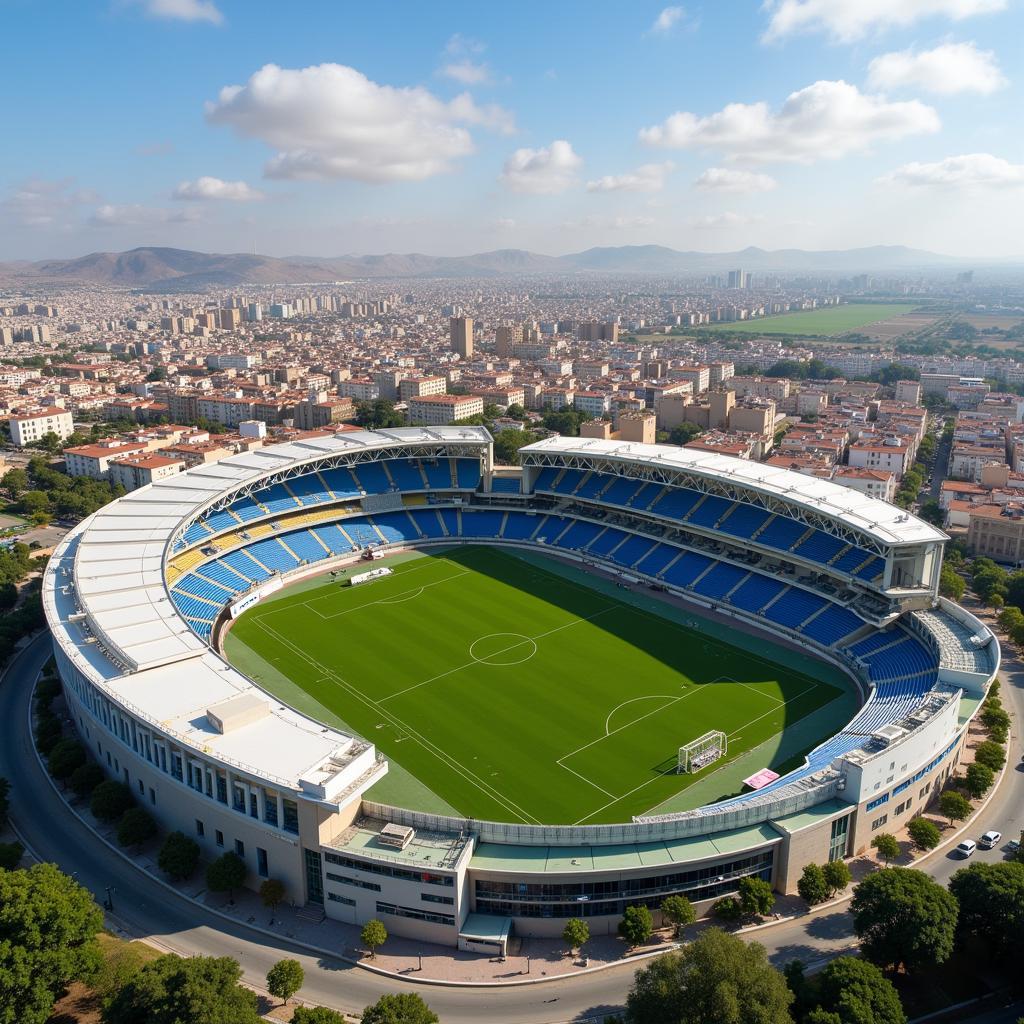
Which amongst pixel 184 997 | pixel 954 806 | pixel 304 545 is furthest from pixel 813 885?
pixel 304 545

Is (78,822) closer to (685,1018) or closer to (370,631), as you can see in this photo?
(370,631)

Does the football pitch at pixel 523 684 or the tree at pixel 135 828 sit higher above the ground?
the tree at pixel 135 828

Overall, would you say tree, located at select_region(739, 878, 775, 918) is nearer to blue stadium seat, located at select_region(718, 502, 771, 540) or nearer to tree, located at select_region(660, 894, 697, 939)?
tree, located at select_region(660, 894, 697, 939)

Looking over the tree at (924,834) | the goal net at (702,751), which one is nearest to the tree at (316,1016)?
the goal net at (702,751)

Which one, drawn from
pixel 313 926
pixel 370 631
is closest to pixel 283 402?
pixel 370 631

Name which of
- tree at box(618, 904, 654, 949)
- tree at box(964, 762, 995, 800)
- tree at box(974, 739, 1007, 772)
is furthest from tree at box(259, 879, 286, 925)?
tree at box(974, 739, 1007, 772)

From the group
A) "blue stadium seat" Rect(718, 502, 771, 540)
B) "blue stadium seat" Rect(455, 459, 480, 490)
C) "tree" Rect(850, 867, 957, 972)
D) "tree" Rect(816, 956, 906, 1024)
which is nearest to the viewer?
"tree" Rect(816, 956, 906, 1024)

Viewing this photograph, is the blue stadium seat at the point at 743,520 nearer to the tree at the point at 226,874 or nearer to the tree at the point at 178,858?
the tree at the point at 226,874
